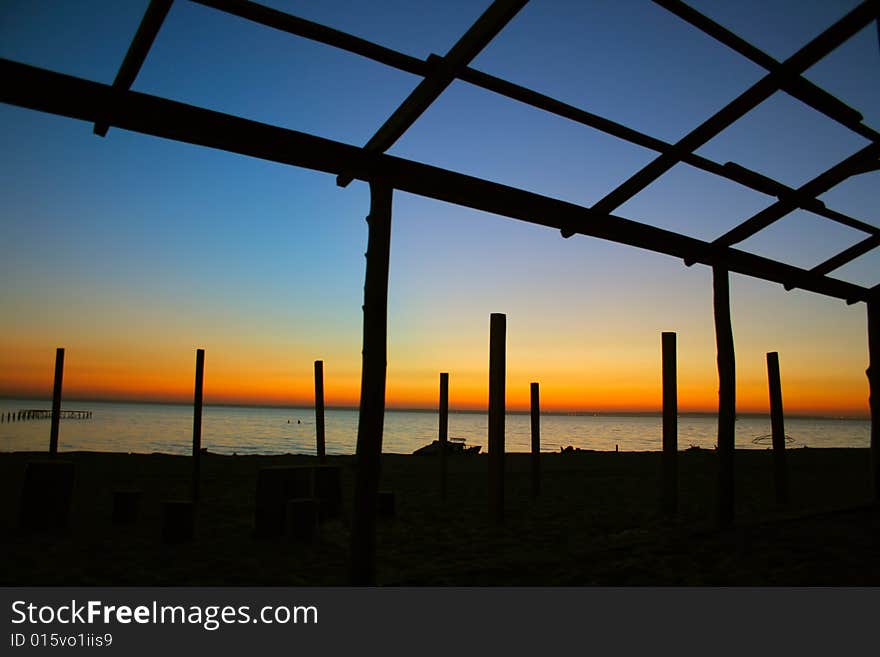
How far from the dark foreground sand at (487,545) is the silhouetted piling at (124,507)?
178 millimetres

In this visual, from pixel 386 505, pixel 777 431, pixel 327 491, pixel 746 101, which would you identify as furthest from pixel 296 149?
pixel 777 431

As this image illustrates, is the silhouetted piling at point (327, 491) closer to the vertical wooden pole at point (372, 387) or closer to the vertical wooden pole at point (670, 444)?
the vertical wooden pole at point (372, 387)

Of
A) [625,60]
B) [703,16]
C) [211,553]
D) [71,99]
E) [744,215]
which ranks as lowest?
[211,553]

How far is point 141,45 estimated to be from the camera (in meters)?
3.62

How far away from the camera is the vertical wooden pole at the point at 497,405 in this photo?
8.91 m

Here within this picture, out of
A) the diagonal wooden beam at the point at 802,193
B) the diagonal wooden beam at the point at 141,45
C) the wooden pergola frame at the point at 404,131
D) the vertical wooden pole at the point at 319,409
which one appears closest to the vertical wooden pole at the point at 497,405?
the wooden pergola frame at the point at 404,131

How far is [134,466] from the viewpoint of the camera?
16.5m

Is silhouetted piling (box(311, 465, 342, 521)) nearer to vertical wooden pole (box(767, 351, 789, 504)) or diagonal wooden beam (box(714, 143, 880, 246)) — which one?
diagonal wooden beam (box(714, 143, 880, 246))

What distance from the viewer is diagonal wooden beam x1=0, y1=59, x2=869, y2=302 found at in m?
3.75

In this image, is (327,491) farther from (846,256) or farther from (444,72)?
(846,256)

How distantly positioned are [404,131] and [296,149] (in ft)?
2.81
